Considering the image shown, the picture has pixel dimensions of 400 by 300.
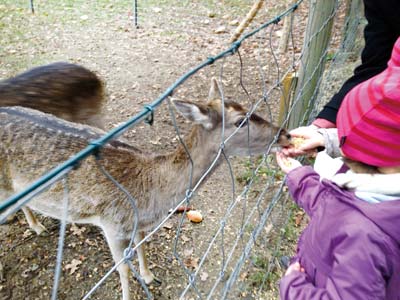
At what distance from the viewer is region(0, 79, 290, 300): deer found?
8.23 ft

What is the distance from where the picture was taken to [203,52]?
685 cm

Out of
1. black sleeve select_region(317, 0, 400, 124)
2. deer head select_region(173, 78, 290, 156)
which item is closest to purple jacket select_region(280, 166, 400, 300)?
deer head select_region(173, 78, 290, 156)

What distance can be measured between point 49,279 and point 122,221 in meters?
0.87

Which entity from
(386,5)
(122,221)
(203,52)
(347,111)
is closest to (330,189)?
(347,111)

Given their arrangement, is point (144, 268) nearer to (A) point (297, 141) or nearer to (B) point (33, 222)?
(B) point (33, 222)

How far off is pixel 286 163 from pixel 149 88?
383cm

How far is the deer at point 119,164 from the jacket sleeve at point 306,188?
0.64 meters

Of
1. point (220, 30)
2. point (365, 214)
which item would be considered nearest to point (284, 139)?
point (365, 214)

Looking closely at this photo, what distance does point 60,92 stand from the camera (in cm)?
349

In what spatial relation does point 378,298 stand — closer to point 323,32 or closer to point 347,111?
point 347,111

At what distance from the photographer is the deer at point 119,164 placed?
2.51 metres

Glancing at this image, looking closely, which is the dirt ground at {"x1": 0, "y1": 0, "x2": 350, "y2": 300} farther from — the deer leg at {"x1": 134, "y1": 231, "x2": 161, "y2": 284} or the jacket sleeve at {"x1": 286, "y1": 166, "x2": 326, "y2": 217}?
the jacket sleeve at {"x1": 286, "y1": 166, "x2": 326, "y2": 217}

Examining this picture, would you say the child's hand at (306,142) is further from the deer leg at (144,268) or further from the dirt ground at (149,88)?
the deer leg at (144,268)

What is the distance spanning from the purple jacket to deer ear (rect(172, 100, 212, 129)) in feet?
2.69
